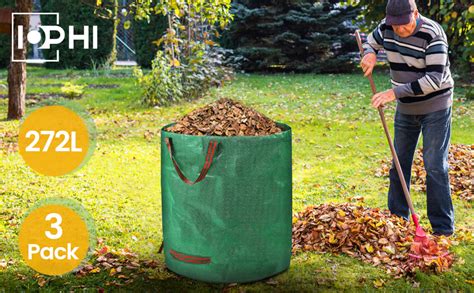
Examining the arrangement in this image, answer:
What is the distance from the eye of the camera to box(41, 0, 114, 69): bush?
49.0 ft

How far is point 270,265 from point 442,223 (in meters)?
1.33

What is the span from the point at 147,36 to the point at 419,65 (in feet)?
41.1

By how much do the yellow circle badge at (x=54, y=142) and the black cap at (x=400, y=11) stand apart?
3541 mm

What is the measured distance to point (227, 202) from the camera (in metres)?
3.05

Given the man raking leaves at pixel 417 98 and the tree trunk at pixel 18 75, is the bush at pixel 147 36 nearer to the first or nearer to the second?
the tree trunk at pixel 18 75

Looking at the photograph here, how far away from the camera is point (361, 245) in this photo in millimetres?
3621

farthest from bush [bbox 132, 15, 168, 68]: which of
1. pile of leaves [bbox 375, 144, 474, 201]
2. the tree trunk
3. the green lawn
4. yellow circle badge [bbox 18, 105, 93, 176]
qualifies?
pile of leaves [bbox 375, 144, 474, 201]

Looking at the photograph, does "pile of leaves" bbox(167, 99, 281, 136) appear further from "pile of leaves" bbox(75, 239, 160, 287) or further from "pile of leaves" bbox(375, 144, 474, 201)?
"pile of leaves" bbox(375, 144, 474, 201)

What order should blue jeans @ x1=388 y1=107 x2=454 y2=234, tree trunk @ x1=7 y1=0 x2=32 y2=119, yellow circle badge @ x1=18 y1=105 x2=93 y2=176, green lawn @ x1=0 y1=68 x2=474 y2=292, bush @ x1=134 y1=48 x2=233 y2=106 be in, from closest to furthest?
green lawn @ x1=0 y1=68 x2=474 y2=292, blue jeans @ x1=388 y1=107 x2=454 y2=234, yellow circle badge @ x1=18 y1=105 x2=93 y2=176, tree trunk @ x1=7 y1=0 x2=32 y2=119, bush @ x1=134 y1=48 x2=233 y2=106

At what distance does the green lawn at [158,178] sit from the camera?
10.8ft

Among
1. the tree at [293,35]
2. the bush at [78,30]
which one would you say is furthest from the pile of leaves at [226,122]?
the bush at [78,30]

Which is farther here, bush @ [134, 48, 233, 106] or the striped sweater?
bush @ [134, 48, 233, 106]

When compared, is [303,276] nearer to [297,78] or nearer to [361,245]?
[361,245]

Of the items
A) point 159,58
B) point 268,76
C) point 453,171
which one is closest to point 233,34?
point 268,76
